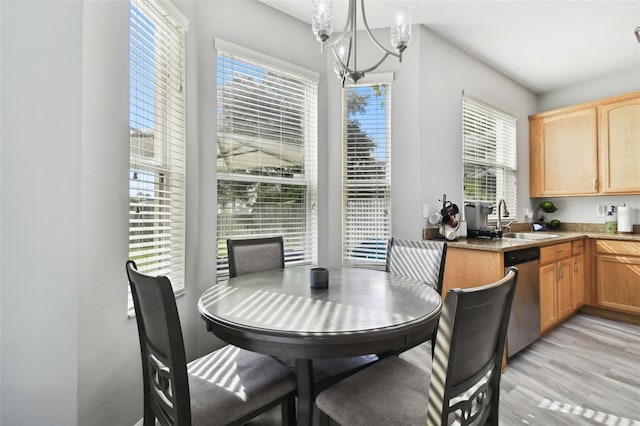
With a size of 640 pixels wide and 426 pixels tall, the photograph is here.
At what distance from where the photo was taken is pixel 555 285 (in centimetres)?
296

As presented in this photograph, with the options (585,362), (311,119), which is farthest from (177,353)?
(585,362)

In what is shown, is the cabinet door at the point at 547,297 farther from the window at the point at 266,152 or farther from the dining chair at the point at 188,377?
the dining chair at the point at 188,377

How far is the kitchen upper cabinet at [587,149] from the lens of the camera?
3.40 meters

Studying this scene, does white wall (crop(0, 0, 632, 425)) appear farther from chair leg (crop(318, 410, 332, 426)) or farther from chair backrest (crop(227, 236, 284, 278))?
chair leg (crop(318, 410, 332, 426))

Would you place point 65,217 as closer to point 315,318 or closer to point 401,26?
point 315,318

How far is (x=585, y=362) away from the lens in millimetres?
2428

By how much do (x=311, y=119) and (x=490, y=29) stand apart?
1.84 metres

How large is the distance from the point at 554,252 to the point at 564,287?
46 centimetres

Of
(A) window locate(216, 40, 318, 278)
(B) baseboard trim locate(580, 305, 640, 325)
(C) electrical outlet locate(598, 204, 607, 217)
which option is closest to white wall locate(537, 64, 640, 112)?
(C) electrical outlet locate(598, 204, 607, 217)

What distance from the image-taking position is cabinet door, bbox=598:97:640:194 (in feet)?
11.0

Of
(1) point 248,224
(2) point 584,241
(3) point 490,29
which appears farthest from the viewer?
(2) point 584,241

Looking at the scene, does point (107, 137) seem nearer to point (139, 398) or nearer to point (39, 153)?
point (39, 153)

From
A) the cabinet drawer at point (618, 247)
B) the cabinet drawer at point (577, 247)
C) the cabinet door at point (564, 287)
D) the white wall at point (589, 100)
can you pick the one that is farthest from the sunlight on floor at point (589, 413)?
the white wall at point (589, 100)

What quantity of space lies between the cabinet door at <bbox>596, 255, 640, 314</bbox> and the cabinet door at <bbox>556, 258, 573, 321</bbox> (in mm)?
474
